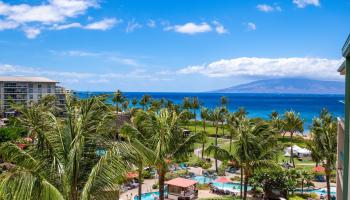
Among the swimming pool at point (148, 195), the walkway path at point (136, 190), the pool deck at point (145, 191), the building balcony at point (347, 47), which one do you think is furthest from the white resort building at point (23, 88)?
the building balcony at point (347, 47)

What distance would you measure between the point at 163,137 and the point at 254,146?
10.1 meters

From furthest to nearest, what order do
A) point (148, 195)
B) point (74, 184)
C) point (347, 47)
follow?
point (148, 195) < point (347, 47) < point (74, 184)

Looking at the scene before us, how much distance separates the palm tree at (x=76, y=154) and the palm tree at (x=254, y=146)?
50.0 ft

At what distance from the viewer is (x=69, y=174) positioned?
26.8ft

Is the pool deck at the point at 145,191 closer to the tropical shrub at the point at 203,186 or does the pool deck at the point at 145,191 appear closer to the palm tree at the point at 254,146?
the tropical shrub at the point at 203,186

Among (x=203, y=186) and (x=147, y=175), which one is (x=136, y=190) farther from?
(x=203, y=186)

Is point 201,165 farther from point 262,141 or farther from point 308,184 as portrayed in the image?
point 262,141

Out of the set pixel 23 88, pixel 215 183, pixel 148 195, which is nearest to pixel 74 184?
pixel 148 195

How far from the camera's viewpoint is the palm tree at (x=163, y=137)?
15109 mm

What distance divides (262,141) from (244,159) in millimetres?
1635

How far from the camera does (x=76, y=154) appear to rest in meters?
8.10

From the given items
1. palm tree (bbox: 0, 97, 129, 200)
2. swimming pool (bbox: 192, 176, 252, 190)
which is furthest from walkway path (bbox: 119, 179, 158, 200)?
palm tree (bbox: 0, 97, 129, 200)

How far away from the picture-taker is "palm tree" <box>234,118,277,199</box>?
23328 mm

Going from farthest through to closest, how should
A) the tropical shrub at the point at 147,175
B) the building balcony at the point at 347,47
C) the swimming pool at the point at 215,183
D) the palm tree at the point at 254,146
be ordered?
the tropical shrub at the point at 147,175
the swimming pool at the point at 215,183
the palm tree at the point at 254,146
the building balcony at the point at 347,47
